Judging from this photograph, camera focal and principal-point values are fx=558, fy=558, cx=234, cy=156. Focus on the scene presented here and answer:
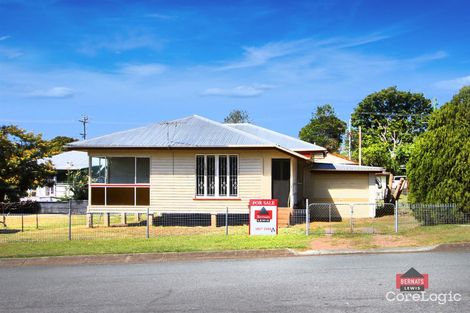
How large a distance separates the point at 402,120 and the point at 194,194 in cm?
4203

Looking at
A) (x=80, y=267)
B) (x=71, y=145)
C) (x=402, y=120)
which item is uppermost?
(x=402, y=120)

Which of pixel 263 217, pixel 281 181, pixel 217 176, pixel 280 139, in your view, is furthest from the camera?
pixel 280 139

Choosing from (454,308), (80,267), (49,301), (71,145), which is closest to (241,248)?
(80,267)

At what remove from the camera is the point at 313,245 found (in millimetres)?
14953

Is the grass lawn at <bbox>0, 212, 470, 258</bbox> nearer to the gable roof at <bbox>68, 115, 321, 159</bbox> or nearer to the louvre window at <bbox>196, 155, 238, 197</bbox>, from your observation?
the louvre window at <bbox>196, 155, 238, 197</bbox>

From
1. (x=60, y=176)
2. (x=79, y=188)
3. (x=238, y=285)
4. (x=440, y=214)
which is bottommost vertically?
(x=238, y=285)

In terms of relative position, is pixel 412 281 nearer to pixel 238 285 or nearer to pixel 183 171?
pixel 238 285

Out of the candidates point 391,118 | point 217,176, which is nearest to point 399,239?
point 217,176

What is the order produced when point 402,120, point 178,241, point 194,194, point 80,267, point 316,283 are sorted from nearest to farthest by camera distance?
point 316,283, point 80,267, point 178,241, point 194,194, point 402,120

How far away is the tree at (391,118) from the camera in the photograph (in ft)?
186

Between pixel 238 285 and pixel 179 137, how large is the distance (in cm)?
1344

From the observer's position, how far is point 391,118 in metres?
61.0

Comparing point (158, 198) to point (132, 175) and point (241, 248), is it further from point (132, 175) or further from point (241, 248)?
point (241, 248)

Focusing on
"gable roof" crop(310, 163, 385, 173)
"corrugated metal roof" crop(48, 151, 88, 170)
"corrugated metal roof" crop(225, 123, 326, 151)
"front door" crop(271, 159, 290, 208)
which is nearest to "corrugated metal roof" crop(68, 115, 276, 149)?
"front door" crop(271, 159, 290, 208)
